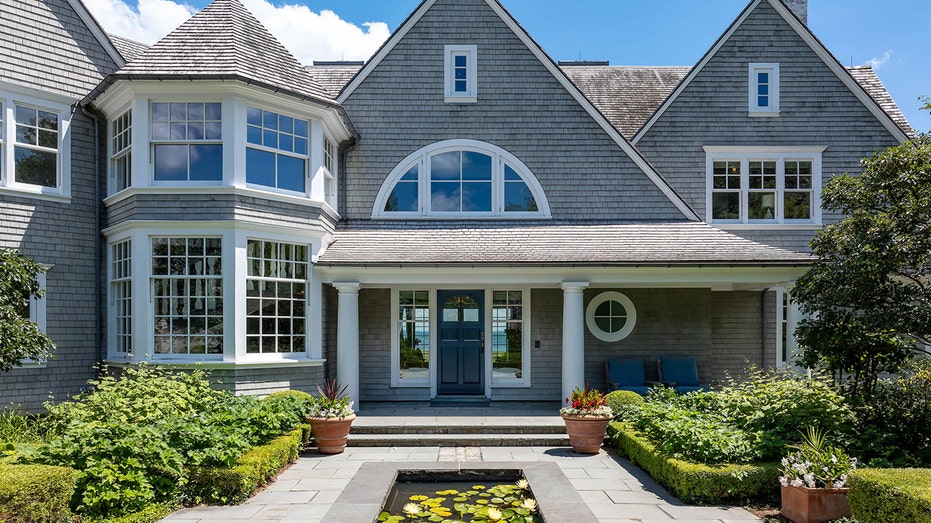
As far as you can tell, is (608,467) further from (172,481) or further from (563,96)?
(563,96)

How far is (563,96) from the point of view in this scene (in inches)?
542

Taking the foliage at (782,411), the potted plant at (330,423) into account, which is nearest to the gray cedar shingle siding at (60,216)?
the potted plant at (330,423)

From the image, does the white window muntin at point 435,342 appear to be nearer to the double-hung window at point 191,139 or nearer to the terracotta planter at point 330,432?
the terracotta planter at point 330,432

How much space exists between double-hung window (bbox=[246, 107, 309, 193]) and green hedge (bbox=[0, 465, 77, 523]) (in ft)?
19.6

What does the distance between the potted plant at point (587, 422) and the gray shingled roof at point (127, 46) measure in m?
11.1

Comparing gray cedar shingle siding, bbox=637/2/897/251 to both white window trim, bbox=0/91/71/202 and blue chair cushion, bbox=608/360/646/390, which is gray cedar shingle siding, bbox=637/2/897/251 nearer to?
blue chair cushion, bbox=608/360/646/390

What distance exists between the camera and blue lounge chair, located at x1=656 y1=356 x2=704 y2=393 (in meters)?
13.2

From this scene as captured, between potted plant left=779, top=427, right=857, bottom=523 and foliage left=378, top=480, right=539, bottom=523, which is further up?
potted plant left=779, top=427, right=857, bottom=523

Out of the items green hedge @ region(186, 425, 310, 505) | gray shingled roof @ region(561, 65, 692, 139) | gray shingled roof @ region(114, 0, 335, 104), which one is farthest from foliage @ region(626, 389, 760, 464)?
gray shingled roof @ region(561, 65, 692, 139)

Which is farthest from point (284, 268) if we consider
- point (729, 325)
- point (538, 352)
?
point (729, 325)

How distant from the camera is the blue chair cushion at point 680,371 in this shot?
1324 cm

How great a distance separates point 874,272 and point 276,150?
9.71 m

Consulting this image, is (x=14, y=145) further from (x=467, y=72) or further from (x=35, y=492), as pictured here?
(x=467, y=72)

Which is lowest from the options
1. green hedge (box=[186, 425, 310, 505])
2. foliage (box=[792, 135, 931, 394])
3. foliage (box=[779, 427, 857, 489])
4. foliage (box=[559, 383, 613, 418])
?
green hedge (box=[186, 425, 310, 505])
